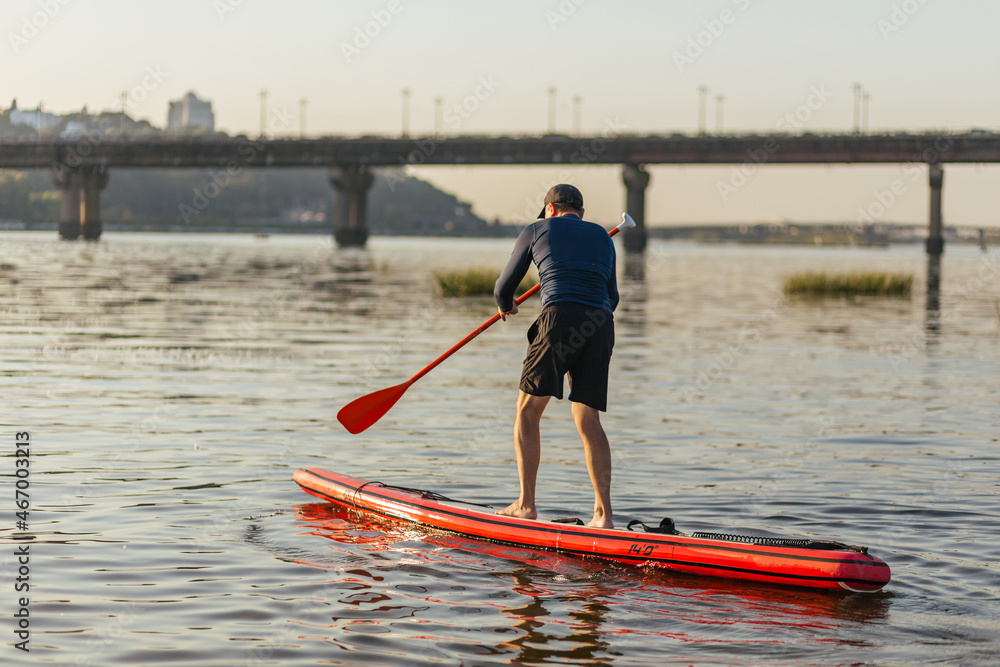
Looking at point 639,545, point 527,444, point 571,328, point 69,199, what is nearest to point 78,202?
point 69,199

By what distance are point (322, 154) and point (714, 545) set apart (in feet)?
383

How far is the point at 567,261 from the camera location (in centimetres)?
763

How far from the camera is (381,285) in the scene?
42.1 m

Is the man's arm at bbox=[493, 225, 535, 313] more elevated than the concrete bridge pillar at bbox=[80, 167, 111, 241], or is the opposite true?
the concrete bridge pillar at bbox=[80, 167, 111, 241]

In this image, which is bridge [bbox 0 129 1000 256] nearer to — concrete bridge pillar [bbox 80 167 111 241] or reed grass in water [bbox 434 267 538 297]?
concrete bridge pillar [bbox 80 167 111 241]

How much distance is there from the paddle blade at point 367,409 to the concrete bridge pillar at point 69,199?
391ft

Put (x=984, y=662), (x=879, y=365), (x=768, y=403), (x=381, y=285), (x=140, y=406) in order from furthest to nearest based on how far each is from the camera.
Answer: (x=381, y=285) < (x=879, y=365) < (x=768, y=403) < (x=140, y=406) < (x=984, y=662)

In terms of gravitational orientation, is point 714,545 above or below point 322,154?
below

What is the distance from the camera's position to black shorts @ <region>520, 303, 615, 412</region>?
7.53 m

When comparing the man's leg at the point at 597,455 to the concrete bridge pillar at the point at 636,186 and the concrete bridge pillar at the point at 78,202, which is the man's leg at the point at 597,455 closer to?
the concrete bridge pillar at the point at 636,186

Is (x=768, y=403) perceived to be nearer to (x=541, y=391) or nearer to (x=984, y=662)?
(x=541, y=391)

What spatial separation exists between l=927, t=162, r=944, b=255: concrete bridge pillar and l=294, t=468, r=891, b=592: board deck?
345 ft

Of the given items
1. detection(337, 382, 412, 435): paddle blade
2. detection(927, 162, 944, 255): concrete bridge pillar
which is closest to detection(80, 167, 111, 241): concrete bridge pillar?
detection(927, 162, 944, 255): concrete bridge pillar

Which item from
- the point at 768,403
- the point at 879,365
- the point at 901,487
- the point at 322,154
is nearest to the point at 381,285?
the point at 879,365
